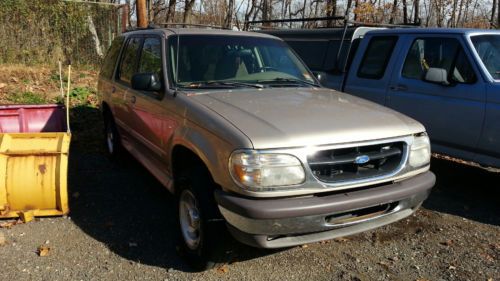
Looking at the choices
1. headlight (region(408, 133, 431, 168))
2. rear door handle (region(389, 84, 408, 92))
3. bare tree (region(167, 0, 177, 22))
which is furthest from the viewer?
bare tree (region(167, 0, 177, 22))

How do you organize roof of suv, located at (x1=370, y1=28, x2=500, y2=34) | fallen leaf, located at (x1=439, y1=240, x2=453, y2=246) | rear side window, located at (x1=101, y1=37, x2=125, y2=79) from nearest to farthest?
1. fallen leaf, located at (x1=439, y1=240, x2=453, y2=246)
2. roof of suv, located at (x1=370, y1=28, x2=500, y2=34)
3. rear side window, located at (x1=101, y1=37, x2=125, y2=79)

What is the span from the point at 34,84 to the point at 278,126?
33.1 feet

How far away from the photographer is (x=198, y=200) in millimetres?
3342

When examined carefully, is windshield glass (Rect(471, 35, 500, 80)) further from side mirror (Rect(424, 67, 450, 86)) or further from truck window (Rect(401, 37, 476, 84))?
side mirror (Rect(424, 67, 450, 86))

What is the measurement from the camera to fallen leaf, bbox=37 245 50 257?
12.5 feet

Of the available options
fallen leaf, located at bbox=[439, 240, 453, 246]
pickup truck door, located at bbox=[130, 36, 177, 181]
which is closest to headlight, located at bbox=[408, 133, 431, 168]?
fallen leaf, located at bbox=[439, 240, 453, 246]

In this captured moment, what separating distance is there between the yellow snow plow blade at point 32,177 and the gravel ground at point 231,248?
17 centimetres

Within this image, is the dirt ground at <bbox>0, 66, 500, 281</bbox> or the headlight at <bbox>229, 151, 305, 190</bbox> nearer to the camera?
the headlight at <bbox>229, 151, 305, 190</bbox>

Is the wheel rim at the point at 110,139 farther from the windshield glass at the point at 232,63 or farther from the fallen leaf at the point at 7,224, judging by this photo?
the windshield glass at the point at 232,63

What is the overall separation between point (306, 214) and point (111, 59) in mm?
4323

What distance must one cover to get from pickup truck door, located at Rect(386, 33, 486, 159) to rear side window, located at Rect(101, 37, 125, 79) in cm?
364

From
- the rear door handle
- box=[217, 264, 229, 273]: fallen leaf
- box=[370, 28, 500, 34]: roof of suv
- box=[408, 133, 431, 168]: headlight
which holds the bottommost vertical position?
box=[217, 264, 229, 273]: fallen leaf

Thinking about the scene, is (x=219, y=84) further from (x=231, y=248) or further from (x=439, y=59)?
(x=439, y=59)

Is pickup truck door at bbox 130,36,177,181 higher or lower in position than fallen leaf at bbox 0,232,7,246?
higher
